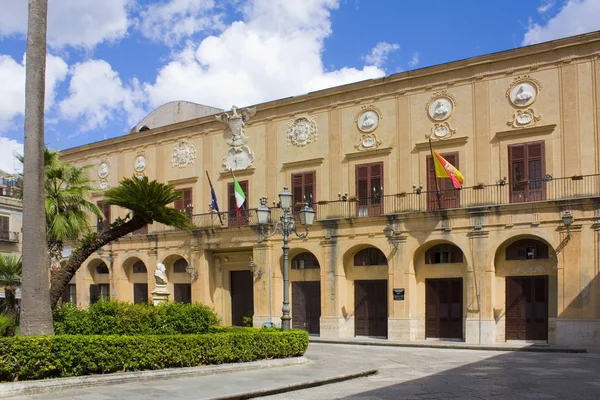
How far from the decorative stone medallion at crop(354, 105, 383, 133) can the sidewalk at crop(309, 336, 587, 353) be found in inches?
335

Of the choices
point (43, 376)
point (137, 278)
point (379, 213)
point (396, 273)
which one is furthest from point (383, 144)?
point (43, 376)

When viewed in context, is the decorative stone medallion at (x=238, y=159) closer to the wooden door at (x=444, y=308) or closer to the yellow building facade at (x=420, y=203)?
the yellow building facade at (x=420, y=203)

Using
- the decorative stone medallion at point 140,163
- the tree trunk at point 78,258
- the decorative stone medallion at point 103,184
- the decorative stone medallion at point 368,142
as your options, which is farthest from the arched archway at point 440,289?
the decorative stone medallion at point 103,184

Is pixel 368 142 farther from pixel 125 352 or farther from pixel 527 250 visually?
pixel 125 352

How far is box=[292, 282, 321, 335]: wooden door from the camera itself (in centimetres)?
3250

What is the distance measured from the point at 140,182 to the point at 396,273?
14.3m

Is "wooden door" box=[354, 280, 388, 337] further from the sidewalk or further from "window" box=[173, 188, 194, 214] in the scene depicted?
"window" box=[173, 188, 194, 214]

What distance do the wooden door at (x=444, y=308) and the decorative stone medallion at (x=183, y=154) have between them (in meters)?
13.9

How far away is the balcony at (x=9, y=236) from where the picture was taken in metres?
49.2

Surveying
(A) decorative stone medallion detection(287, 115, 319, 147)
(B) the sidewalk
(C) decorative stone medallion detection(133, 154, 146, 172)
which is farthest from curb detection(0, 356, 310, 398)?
(C) decorative stone medallion detection(133, 154, 146, 172)

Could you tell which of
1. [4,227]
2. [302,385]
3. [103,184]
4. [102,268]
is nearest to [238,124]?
[103,184]

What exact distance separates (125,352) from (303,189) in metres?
18.2

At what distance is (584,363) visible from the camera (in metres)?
20.3

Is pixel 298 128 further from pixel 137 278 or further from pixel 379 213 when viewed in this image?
pixel 137 278
